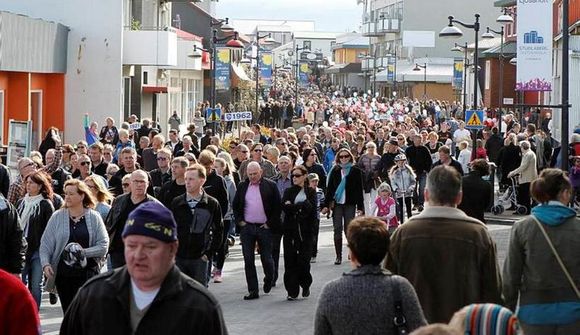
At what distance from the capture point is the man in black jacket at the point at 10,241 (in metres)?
11.0

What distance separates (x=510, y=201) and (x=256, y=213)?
537 inches

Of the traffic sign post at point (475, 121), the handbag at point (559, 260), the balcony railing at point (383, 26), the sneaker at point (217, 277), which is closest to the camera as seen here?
the handbag at point (559, 260)

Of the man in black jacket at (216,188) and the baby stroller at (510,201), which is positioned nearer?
the man in black jacket at (216,188)

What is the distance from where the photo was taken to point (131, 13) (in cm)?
4606

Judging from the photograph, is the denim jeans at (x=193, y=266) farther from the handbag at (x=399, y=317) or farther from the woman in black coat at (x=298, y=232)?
the handbag at (x=399, y=317)

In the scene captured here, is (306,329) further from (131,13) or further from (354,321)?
(131,13)

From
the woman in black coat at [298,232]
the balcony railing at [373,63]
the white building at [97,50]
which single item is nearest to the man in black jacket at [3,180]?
the woman in black coat at [298,232]

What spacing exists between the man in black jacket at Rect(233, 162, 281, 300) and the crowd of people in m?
0.02

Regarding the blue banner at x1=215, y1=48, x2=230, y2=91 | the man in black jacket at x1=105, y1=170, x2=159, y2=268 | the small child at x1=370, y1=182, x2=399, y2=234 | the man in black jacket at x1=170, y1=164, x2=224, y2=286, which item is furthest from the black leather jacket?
the blue banner at x1=215, y1=48, x2=230, y2=91

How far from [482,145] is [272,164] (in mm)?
13830

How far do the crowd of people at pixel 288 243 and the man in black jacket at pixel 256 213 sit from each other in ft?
0.06

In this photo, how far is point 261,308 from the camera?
51.3 ft

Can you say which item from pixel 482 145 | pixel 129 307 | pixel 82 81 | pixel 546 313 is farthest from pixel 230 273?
pixel 82 81

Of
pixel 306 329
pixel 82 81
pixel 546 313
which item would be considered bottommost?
pixel 306 329
